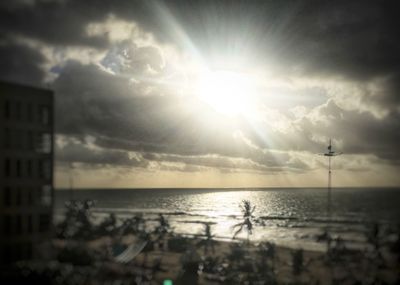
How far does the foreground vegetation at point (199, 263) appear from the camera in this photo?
1798 centimetres

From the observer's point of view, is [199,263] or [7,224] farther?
[199,263]

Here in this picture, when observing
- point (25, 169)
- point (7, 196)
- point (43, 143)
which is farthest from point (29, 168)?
point (7, 196)

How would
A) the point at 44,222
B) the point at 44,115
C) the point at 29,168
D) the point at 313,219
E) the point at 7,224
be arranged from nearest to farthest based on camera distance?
the point at 7,224 < the point at 29,168 < the point at 44,115 < the point at 44,222 < the point at 313,219

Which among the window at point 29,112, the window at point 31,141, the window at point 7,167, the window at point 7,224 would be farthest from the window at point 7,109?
the window at point 7,224

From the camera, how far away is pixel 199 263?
2014cm

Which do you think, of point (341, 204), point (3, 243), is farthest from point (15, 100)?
point (341, 204)

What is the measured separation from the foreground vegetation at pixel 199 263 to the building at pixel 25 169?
3.76 feet

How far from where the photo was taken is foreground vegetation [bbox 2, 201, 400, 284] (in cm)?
1798

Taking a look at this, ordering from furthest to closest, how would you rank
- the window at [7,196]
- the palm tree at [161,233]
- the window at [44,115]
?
the palm tree at [161,233], the window at [44,115], the window at [7,196]

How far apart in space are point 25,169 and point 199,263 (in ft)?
26.0

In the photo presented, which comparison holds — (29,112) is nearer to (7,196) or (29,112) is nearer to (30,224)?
(7,196)

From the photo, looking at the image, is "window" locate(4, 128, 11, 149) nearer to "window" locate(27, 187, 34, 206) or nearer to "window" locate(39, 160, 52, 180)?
"window" locate(39, 160, 52, 180)

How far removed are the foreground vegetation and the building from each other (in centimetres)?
114

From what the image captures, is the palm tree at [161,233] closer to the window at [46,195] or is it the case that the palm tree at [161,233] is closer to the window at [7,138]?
the window at [46,195]
